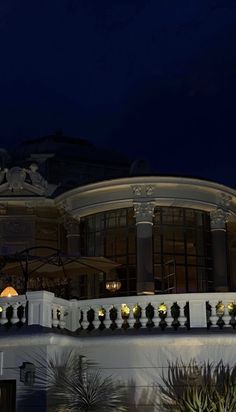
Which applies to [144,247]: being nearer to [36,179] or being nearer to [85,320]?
[36,179]

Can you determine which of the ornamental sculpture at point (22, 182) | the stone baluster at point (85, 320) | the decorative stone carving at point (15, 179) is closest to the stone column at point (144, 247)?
the ornamental sculpture at point (22, 182)

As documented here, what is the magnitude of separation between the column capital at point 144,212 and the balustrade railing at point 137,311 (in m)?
4.73

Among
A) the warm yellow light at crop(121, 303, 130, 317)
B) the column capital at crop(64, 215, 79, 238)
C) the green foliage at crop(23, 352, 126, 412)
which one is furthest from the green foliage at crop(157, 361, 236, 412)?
the column capital at crop(64, 215, 79, 238)

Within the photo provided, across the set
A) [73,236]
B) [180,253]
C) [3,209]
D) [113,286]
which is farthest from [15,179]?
[180,253]

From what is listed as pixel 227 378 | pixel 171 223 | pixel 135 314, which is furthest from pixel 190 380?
pixel 171 223

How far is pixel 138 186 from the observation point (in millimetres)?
17656

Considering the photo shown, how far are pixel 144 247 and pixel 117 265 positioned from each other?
1230 mm

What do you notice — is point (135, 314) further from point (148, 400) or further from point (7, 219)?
point (7, 219)

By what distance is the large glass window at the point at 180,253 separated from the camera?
1803cm

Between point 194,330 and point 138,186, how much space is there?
19.3 ft

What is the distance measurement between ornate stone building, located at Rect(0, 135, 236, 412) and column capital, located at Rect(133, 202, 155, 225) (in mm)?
26

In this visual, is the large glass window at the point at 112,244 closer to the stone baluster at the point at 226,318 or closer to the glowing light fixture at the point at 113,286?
the glowing light fixture at the point at 113,286

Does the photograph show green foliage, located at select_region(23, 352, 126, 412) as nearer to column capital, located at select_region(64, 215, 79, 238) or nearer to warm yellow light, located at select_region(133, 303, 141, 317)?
warm yellow light, located at select_region(133, 303, 141, 317)

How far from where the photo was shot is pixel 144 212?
57.6ft
